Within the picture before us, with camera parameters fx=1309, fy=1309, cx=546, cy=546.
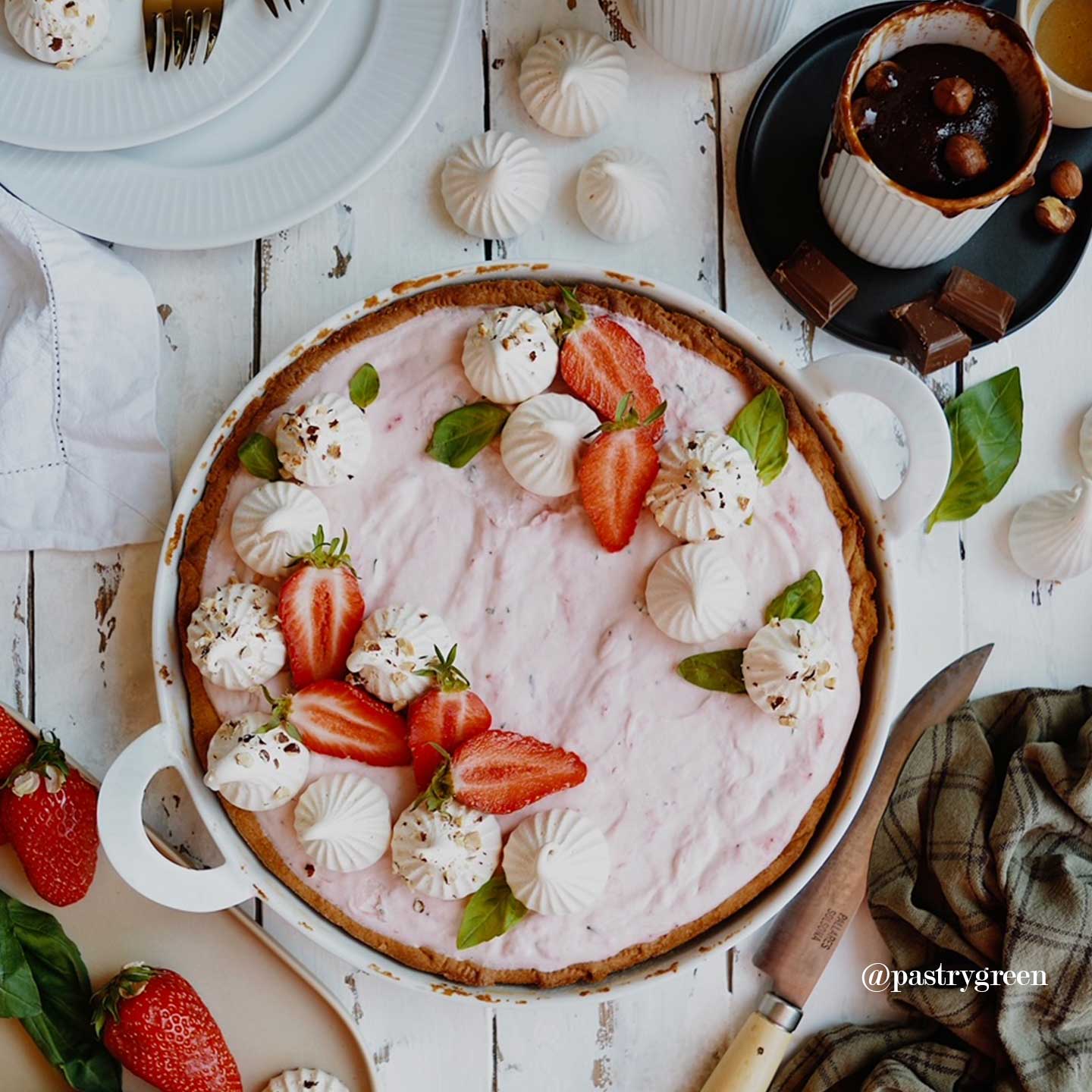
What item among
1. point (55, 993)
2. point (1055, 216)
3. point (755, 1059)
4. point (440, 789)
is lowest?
point (55, 993)

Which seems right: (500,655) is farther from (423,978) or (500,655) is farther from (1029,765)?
(1029,765)

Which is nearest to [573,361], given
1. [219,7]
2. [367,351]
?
[367,351]

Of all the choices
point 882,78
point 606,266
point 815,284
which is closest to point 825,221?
point 815,284

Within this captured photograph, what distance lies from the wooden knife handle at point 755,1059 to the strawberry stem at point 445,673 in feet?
2.29

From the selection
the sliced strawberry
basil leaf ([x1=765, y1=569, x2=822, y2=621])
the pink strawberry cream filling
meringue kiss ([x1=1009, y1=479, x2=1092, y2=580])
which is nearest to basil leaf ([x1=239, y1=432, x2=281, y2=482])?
the pink strawberry cream filling

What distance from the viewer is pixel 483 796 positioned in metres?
1.72

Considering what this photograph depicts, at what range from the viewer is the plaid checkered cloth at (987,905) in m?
1.86

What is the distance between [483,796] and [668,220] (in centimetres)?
93

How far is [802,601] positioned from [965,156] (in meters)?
0.64

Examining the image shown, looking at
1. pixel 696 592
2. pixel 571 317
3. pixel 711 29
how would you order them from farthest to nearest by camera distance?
pixel 711 29
pixel 571 317
pixel 696 592

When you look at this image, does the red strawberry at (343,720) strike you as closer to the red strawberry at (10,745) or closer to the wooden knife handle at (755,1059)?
the red strawberry at (10,745)

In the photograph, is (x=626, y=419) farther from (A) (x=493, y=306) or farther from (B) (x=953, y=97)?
(B) (x=953, y=97)

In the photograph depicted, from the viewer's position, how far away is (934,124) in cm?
181

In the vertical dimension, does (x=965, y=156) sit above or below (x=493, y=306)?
above
